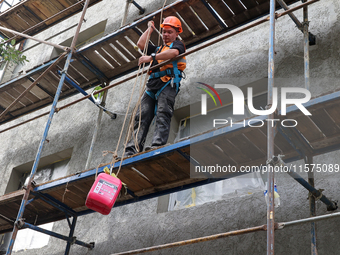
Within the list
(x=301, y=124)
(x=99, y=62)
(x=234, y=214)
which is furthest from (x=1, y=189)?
(x=301, y=124)

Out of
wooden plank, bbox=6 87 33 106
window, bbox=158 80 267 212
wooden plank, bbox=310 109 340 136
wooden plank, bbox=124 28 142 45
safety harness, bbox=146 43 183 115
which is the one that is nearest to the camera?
wooden plank, bbox=310 109 340 136

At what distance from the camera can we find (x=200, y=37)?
867 cm

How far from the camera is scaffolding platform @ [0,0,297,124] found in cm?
802

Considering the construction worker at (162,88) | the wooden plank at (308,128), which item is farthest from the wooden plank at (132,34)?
the wooden plank at (308,128)

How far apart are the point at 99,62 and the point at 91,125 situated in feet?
4.72

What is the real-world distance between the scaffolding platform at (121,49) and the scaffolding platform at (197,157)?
2647 mm

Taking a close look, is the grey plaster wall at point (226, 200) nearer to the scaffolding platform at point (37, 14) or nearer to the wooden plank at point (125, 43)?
the wooden plank at point (125, 43)

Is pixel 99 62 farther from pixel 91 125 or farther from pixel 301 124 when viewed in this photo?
pixel 301 124

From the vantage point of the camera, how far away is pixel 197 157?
20.6ft

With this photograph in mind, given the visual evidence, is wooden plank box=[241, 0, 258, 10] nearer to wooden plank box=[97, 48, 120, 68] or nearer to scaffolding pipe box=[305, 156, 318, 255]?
wooden plank box=[97, 48, 120, 68]

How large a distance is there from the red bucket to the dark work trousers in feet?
3.77

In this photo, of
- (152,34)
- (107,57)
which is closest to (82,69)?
(107,57)

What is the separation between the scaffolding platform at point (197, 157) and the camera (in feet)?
18.0

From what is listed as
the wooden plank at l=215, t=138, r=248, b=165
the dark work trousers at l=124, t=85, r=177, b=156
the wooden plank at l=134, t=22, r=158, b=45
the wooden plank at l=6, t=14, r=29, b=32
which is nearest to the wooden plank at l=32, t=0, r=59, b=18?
the wooden plank at l=6, t=14, r=29, b=32
